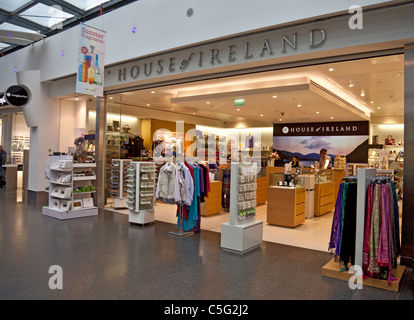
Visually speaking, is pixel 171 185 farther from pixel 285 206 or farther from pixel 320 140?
pixel 320 140

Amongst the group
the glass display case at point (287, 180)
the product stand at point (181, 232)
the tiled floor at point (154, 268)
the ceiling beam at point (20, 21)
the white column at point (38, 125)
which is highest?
the ceiling beam at point (20, 21)

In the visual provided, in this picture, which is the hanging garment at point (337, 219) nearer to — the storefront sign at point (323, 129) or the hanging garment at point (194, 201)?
the hanging garment at point (194, 201)

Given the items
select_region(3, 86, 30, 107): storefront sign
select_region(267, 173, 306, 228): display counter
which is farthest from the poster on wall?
select_region(3, 86, 30, 107): storefront sign

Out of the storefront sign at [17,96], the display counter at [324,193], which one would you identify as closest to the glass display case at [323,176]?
the display counter at [324,193]

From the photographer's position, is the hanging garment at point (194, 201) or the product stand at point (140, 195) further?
the product stand at point (140, 195)

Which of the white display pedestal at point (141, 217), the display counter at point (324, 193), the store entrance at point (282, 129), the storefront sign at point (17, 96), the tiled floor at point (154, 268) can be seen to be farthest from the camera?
the storefront sign at point (17, 96)

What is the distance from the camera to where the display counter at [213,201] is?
26.1ft

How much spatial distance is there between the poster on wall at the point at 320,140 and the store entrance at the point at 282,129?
0.16 ft

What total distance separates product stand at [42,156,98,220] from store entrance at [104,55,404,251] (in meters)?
1.09

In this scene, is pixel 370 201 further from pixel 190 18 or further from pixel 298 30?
pixel 190 18

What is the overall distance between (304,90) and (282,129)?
9.75 meters

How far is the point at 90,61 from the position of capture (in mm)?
6469

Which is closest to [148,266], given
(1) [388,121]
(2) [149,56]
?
(2) [149,56]

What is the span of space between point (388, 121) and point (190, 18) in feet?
41.0
